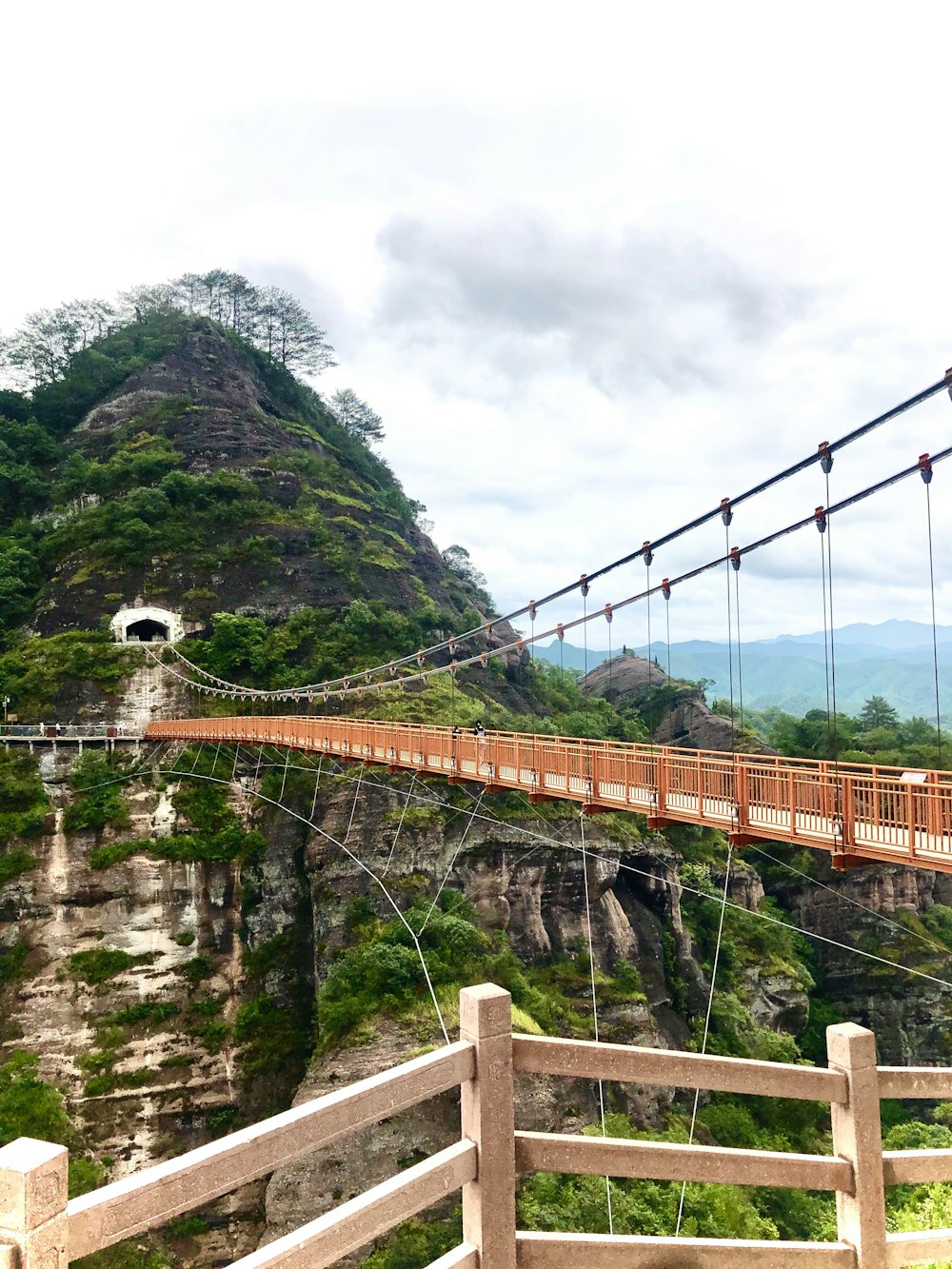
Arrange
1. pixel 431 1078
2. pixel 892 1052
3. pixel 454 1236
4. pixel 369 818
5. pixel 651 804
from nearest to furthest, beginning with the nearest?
pixel 431 1078
pixel 651 804
pixel 454 1236
pixel 369 818
pixel 892 1052

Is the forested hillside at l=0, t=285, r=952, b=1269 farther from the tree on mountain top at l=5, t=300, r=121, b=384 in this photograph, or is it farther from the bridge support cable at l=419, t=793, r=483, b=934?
the tree on mountain top at l=5, t=300, r=121, b=384

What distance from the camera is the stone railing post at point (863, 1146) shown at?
238cm

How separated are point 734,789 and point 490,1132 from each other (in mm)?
5726

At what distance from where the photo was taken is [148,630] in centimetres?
3384

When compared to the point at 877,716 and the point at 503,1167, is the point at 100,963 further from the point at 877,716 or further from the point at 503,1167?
the point at 877,716

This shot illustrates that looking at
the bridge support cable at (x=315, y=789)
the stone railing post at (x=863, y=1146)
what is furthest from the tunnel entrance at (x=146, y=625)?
the stone railing post at (x=863, y=1146)

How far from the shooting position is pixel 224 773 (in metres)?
23.7

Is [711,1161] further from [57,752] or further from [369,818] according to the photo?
[57,752]

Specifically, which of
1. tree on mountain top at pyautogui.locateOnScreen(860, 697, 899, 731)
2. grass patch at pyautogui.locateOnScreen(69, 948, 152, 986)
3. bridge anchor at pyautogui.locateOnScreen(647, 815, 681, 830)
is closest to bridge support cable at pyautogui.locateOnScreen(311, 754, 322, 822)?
grass patch at pyautogui.locateOnScreen(69, 948, 152, 986)

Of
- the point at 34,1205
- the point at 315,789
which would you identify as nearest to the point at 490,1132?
the point at 34,1205

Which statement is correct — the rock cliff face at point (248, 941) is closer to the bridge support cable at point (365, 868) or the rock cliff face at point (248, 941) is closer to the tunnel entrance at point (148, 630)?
the bridge support cable at point (365, 868)

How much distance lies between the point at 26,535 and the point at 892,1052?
42531mm

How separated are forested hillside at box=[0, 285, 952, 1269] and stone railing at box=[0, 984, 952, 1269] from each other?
38.6ft

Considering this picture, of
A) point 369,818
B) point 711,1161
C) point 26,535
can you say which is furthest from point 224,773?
point 711,1161
